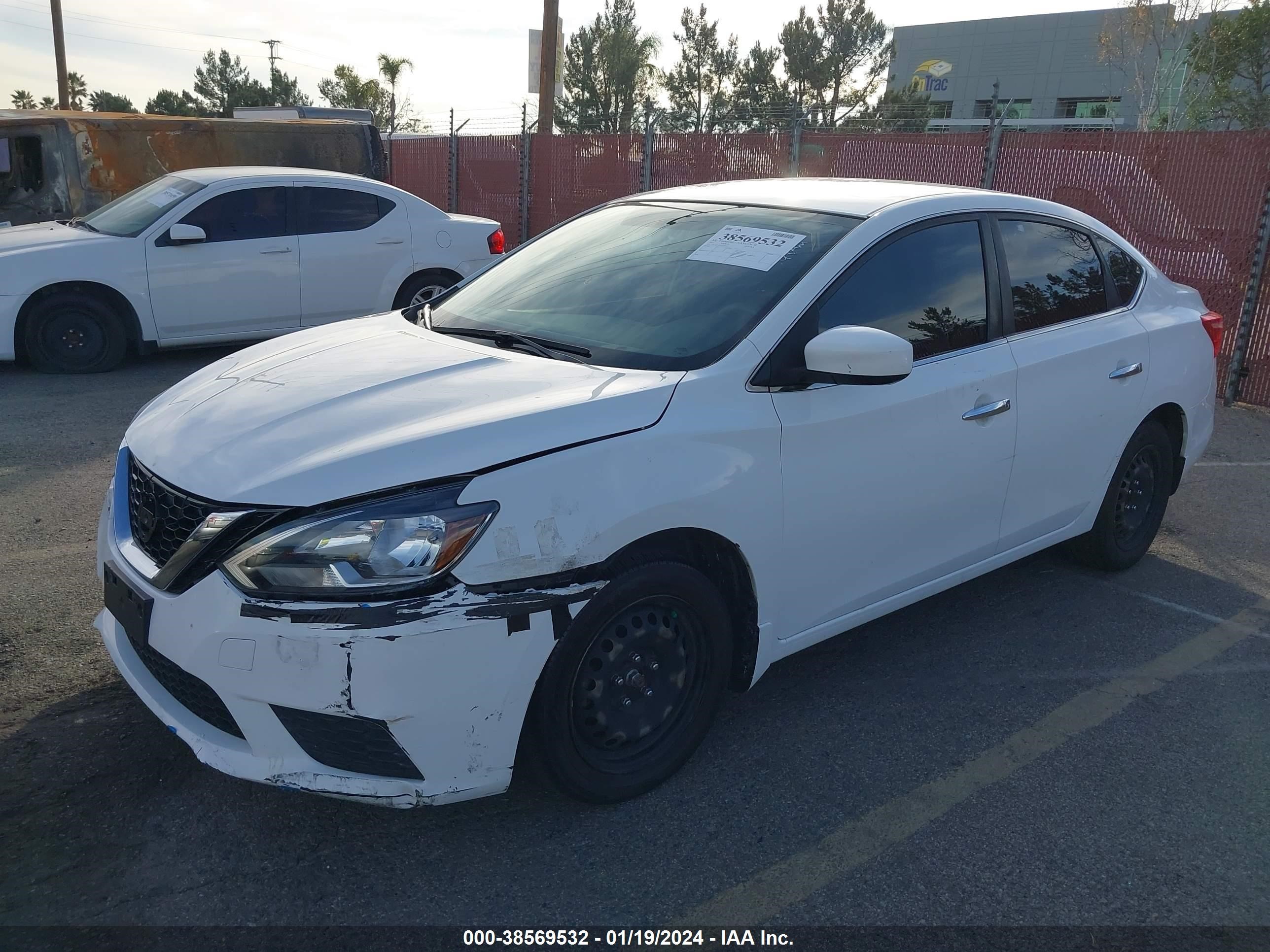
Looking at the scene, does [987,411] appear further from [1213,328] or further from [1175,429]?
[1213,328]

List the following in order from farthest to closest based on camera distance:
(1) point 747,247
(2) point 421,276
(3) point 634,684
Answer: (2) point 421,276 → (1) point 747,247 → (3) point 634,684

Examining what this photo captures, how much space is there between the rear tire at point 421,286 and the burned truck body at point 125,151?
14.2 feet

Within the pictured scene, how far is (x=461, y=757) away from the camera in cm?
259

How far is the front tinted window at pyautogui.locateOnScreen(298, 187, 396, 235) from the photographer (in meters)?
9.19

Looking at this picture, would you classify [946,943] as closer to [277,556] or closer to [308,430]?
[277,556]

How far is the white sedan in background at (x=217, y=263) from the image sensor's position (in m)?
8.30

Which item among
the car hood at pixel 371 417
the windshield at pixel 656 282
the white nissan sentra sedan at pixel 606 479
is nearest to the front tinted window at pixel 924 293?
the white nissan sentra sedan at pixel 606 479

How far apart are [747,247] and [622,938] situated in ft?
7.26

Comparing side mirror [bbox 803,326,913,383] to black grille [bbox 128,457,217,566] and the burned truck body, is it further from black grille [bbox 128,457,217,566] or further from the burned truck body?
the burned truck body

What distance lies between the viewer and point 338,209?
936 cm

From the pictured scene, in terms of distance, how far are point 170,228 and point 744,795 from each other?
7351 mm

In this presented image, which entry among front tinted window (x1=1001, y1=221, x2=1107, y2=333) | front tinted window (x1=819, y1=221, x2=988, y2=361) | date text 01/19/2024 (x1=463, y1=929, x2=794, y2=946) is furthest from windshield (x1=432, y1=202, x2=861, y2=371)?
date text 01/19/2024 (x1=463, y1=929, x2=794, y2=946)

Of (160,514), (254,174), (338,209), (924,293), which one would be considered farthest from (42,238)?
(924,293)

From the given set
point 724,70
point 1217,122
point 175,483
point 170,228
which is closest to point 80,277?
point 170,228
